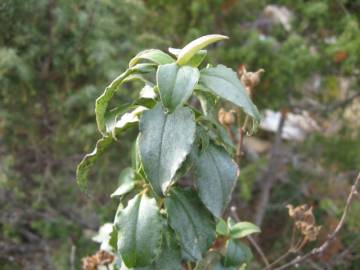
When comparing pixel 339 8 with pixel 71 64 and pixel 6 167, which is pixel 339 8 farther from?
pixel 6 167

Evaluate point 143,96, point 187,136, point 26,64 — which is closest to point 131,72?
point 143,96

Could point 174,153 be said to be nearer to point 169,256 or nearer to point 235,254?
point 169,256

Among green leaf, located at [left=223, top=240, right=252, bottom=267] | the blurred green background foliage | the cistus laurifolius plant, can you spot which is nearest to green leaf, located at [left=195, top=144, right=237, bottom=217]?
the cistus laurifolius plant

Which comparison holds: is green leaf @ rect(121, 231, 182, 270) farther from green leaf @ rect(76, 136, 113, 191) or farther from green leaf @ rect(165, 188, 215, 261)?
green leaf @ rect(76, 136, 113, 191)

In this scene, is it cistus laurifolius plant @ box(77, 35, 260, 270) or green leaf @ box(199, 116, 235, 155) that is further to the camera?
green leaf @ box(199, 116, 235, 155)

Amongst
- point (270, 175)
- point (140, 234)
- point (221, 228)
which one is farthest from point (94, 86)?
point (140, 234)
